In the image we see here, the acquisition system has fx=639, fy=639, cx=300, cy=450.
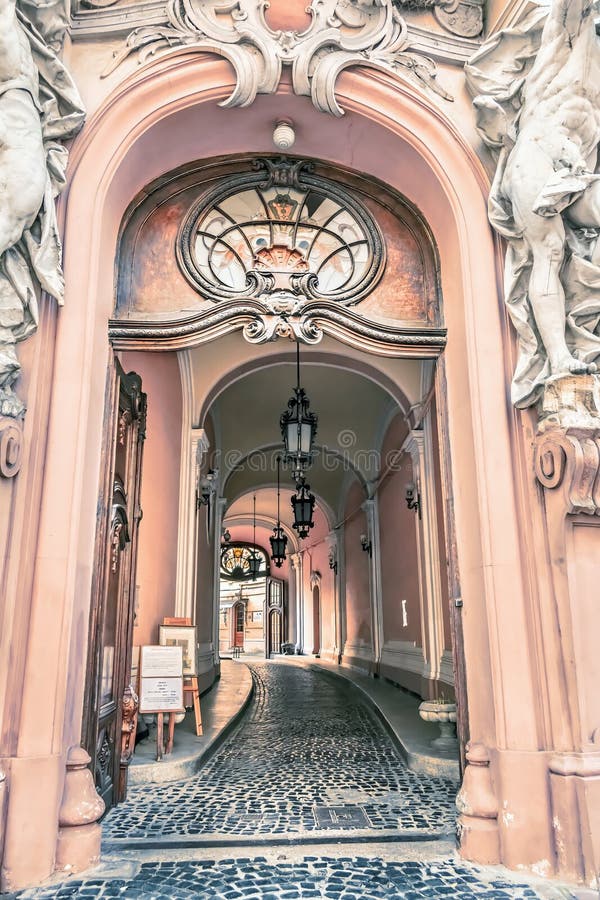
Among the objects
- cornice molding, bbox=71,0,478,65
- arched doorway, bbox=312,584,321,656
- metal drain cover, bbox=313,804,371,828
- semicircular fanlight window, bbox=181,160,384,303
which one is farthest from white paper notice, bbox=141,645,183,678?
arched doorway, bbox=312,584,321,656

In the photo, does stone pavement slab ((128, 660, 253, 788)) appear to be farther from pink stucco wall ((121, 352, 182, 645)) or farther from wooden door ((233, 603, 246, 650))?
wooden door ((233, 603, 246, 650))

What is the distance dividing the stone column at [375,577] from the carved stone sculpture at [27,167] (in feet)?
30.6

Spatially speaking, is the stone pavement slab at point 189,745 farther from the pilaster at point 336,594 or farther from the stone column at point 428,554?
the pilaster at point 336,594

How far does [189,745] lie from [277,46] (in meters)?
6.04

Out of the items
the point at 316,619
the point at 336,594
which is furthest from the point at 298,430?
→ the point at 316,619

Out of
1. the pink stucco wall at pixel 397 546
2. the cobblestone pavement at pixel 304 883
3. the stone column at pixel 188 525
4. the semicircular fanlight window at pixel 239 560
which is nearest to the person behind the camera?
the cobblestone pavement at pixel 304 883

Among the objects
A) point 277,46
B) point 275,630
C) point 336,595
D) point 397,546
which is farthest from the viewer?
point 275,630

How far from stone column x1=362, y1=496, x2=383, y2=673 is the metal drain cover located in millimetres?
7499

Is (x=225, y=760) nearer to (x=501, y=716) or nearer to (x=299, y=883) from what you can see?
(x=299, y=883)

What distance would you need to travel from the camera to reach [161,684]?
5.65 meters

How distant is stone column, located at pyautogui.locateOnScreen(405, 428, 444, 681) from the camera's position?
7.95 meters

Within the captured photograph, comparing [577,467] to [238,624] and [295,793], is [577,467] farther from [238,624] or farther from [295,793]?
[238,624]

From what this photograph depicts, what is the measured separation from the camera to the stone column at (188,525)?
834 cm

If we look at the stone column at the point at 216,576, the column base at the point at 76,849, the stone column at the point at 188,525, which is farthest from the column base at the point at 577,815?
the stone column at the point at 216,576
